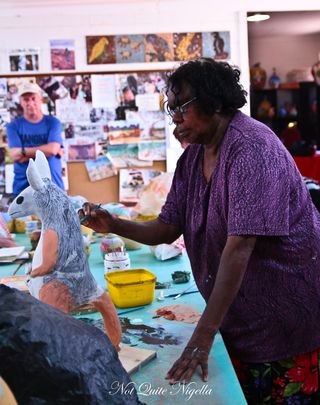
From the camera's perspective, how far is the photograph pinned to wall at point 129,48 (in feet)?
16.9

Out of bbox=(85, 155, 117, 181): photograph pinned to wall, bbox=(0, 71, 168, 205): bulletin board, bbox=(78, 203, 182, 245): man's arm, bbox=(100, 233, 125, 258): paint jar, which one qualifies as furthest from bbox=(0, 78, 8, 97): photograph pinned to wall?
bbox=(78, 203, 182, 245): man's arm

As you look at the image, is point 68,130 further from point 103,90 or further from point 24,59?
point 24,59

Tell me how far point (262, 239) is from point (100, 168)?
406 cm

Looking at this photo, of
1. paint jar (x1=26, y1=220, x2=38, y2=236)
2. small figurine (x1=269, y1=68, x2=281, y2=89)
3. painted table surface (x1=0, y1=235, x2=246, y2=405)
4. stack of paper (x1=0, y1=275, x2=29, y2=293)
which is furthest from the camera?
small figurine (x1=269, y1=68, x2=281, y2=89)

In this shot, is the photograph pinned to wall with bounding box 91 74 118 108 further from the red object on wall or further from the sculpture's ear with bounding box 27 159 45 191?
the sculpture's ear with bounding box 27 159 45 191

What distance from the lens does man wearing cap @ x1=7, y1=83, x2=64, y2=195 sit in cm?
424

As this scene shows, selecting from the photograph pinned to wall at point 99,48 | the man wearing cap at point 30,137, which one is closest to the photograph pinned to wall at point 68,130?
the photograph pinned to wall at point 99,48

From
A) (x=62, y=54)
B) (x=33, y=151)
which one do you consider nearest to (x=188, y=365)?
(x=33, y=151)

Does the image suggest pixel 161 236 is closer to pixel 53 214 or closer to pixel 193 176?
pixel 193 176

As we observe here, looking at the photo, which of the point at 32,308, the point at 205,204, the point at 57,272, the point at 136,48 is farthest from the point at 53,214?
the point at 136,48

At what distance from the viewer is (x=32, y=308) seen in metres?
0.83

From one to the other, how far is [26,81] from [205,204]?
161 inches

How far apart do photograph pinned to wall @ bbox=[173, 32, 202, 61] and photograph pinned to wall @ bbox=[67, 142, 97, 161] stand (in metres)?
1.22

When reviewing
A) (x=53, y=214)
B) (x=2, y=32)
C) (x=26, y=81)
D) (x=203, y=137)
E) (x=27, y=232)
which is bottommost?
(x=27, y=232)
